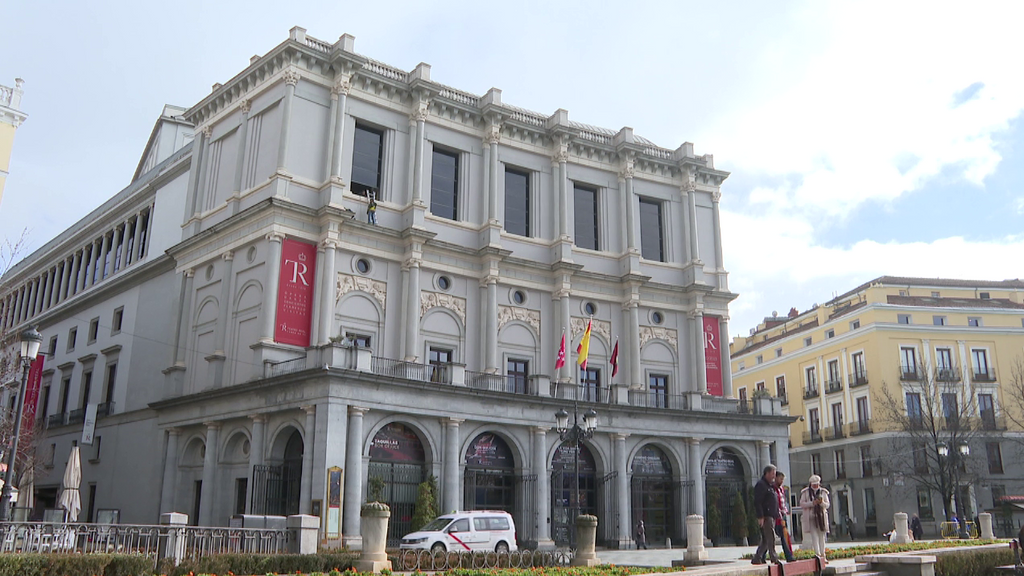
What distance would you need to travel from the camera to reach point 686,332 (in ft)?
142

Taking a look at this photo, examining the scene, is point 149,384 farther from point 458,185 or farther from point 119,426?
point 458,185

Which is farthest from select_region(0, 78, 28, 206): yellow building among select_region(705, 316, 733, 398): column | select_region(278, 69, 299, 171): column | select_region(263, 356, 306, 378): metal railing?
select_region(705, 316, 733, 398): column

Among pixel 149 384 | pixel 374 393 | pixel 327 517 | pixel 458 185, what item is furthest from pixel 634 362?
A: pixel 149 384

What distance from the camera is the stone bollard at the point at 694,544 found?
82.4 feet

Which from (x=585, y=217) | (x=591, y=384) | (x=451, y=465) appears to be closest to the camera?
(x=451, y=465)

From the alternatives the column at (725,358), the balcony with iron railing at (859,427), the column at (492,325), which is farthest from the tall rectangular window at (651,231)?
the balcony with iron railing at (859,427)

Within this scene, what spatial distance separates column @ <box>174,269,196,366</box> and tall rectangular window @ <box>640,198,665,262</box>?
21869 millimetres

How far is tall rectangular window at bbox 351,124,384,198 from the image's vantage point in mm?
36125

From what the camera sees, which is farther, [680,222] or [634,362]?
[680,222]

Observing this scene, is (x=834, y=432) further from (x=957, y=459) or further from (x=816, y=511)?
(x=816, y=511)

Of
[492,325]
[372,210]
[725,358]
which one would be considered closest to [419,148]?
[372,210]

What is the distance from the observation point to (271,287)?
32.0 m

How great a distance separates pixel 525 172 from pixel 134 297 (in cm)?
2067

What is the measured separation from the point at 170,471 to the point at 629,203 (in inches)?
969
